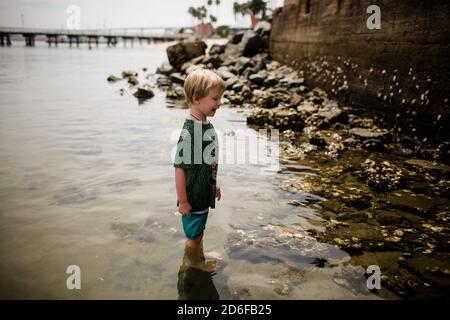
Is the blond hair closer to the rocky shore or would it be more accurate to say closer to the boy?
the boy

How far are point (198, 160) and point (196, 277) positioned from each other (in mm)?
937

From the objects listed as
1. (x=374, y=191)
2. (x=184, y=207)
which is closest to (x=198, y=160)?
(x=184, y=207)

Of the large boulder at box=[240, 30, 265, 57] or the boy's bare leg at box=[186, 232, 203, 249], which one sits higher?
the large boulder at box=[240, 30, 265, 57]

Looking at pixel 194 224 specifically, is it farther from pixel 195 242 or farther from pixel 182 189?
pixel 182 189

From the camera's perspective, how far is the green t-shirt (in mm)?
2393

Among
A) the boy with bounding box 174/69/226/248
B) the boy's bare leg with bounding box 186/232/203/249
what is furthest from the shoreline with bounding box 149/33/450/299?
the boy with bounding box 174/69/226/248

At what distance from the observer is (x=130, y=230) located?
3.14m

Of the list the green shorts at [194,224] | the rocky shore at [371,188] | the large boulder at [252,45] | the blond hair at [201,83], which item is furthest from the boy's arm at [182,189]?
the large boulder at [252,45]

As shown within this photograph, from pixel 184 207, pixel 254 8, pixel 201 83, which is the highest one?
pixel 254 8

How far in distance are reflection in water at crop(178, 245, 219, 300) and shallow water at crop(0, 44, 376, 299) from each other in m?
0.05

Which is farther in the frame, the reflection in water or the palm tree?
the palm tree

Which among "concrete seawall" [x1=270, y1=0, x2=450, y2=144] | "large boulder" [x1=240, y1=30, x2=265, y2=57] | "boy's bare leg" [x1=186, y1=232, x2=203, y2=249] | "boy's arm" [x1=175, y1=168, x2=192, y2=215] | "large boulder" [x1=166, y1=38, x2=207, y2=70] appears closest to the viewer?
"boy's arm" [x1=175, y1=168, x2=192, y2=215]

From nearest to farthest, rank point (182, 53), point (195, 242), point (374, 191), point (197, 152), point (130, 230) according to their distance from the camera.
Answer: point (197, 152), point (195, 242), point (130, 230), point (374, 191), point (182, 53)
